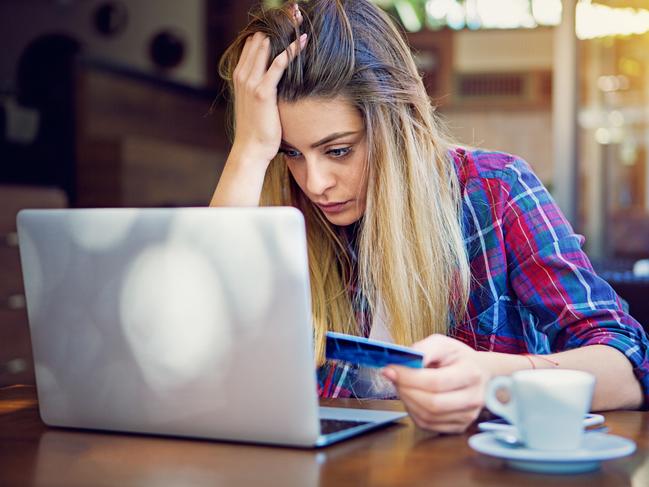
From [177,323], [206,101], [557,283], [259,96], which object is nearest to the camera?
[177,323]

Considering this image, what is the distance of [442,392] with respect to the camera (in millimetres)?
946

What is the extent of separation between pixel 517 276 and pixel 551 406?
63cm

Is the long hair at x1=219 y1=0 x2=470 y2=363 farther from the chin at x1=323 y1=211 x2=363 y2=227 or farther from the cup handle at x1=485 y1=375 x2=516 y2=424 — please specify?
the cup handle at x1=485 y1=375 x2=516 y2=424

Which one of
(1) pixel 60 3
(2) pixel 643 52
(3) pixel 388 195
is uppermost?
(1) pixel 60 3

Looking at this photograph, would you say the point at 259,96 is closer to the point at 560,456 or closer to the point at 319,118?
the point at 319,118

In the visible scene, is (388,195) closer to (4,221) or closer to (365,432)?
(365,432)

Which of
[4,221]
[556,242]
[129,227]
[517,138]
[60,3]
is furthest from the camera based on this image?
[60,3]

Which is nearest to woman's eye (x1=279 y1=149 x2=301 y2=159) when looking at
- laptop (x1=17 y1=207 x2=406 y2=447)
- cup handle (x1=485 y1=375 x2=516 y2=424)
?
laptop (x1=17 y1=207 x2=406 y2=447)

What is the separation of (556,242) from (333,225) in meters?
0.40

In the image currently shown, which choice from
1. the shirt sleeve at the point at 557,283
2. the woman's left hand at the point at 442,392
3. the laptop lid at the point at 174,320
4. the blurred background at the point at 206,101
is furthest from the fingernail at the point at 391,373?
the blurred background at the point at 206,101

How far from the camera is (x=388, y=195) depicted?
1.40m

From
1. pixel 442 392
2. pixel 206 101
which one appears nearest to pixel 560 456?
pixel 442 392

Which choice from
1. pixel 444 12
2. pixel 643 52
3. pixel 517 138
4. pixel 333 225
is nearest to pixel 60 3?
pixel 444 12

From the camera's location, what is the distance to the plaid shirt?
4.37 feet
